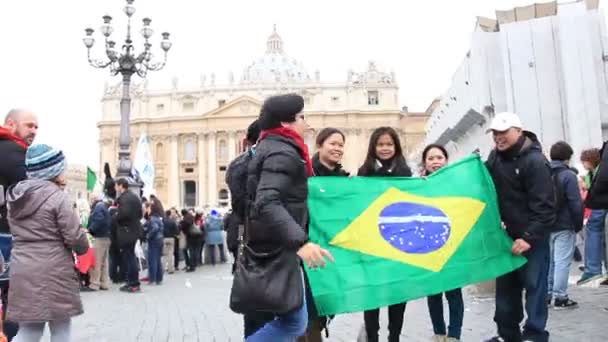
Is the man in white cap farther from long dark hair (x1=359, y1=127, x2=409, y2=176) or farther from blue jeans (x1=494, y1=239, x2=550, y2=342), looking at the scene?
long dark hair (x1=359, y1=127, x2=409, y2=176)

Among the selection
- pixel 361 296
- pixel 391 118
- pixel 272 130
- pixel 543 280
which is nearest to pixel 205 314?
pixel 361 296

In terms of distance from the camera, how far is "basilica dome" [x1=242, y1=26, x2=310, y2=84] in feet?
291

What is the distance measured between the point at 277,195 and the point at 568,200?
412 cm

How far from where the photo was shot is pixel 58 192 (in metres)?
3.59

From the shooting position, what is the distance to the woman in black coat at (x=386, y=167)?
438 cm

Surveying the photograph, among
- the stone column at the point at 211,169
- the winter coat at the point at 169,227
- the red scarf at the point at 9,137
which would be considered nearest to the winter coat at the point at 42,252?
the red scarf at the point at 9,137

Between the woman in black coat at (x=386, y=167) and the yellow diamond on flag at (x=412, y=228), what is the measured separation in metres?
0.26

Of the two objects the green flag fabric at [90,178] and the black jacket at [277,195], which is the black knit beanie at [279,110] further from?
the green flag fabric at [90,178]

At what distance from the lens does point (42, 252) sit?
3.49 metres

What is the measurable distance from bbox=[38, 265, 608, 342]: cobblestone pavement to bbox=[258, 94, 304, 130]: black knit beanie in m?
2.55

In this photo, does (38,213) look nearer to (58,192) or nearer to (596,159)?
(58,192)

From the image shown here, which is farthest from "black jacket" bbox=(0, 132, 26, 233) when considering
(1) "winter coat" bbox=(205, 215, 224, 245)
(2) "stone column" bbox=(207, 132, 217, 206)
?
(2) "stone column" bbox=(207, 132, 217, 206)

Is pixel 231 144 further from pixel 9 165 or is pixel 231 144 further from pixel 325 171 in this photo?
pixel 9 165

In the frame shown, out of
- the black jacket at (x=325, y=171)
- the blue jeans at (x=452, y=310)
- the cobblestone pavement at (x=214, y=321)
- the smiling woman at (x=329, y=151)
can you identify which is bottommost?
the cobblestone pavement at (x=214, y=321)
